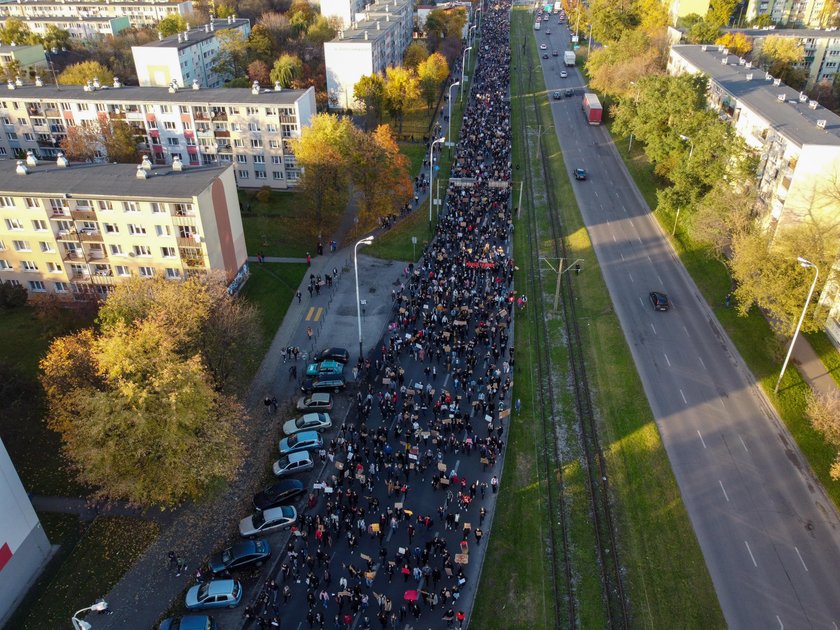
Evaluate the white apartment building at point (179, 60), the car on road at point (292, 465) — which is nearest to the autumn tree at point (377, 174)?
the car on road at point (292, 465)

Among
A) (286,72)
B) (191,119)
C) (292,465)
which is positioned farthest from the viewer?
(286,72)

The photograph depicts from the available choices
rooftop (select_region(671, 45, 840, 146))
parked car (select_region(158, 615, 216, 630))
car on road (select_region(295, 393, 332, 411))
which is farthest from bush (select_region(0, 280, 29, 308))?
rooftop (select_region(671, 45, 840, 146))

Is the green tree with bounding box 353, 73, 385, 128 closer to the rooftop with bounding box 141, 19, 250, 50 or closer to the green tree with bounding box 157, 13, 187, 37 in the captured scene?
the rooftop with bounding box 141, 19, 250, 50

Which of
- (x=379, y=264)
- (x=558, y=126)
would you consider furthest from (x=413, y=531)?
(x=558, y=126)

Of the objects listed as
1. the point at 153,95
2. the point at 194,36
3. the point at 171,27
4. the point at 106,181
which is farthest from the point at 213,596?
the point at 171,27

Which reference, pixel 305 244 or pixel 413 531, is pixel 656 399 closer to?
pixel 413 531

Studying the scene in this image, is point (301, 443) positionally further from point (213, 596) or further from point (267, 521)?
point (213, 596)
